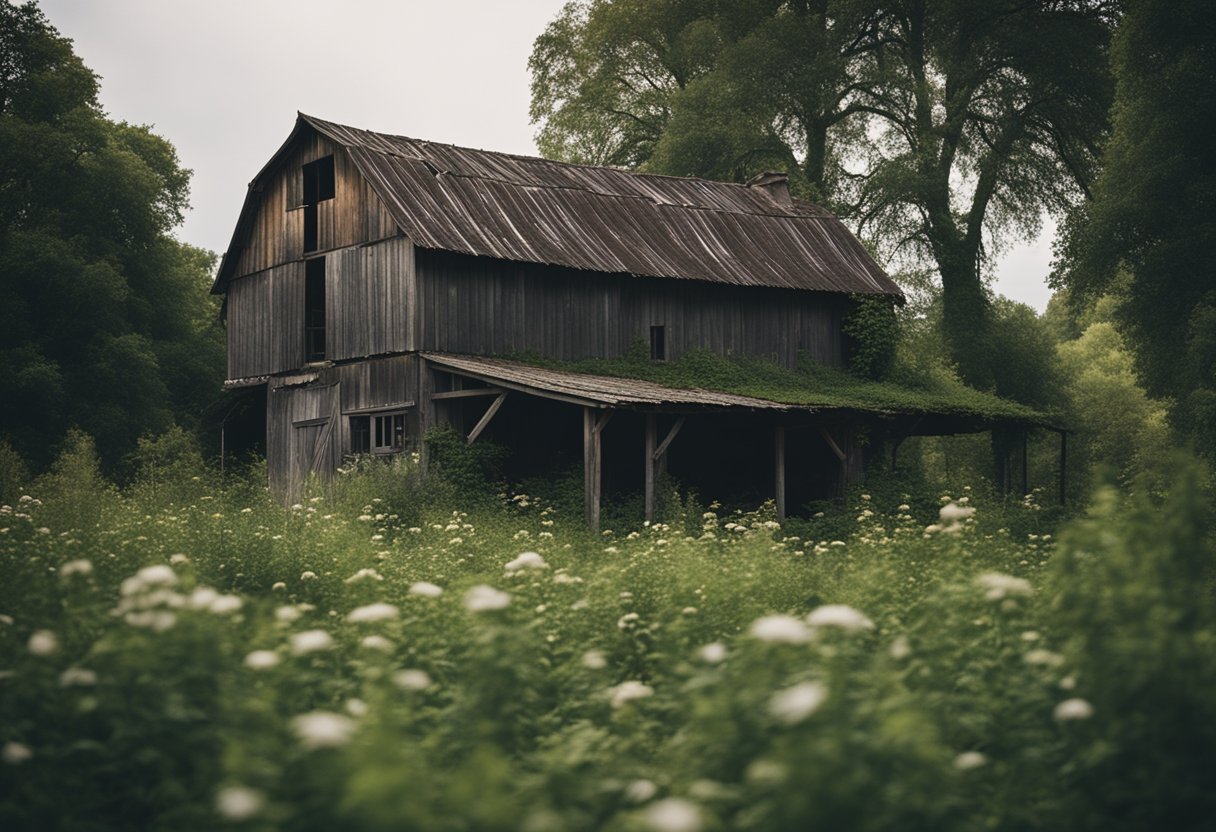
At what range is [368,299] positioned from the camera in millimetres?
23141

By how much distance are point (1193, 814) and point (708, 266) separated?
21878mm

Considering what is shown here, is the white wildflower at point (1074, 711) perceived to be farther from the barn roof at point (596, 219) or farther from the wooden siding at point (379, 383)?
the wooden siding at point (379, 383)

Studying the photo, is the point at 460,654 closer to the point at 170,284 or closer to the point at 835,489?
the point at 835,489

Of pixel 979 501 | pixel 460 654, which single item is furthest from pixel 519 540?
pixel 979 501

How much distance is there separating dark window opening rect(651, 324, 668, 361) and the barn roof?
4.14ft

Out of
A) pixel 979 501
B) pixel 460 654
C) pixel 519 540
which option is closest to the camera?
pixel 460 654

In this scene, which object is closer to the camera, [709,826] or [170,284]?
[709,826]

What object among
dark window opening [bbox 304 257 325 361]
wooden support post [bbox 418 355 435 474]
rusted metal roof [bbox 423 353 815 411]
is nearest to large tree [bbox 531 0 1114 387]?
dark window opening [bbox 304 257 325 361]

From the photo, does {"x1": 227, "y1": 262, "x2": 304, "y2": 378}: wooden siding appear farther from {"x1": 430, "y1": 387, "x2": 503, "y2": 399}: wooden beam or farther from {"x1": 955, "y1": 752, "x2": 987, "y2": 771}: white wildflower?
{"x1": 955, "y1": 752, "x2": 987, "y2": 771}: white wildflower

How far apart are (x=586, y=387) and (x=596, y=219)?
7.40 meters

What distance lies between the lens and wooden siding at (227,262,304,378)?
25056 mm

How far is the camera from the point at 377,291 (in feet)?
75.3

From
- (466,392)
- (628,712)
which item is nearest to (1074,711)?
(628,712)

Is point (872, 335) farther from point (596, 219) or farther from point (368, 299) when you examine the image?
point (368, 299)
